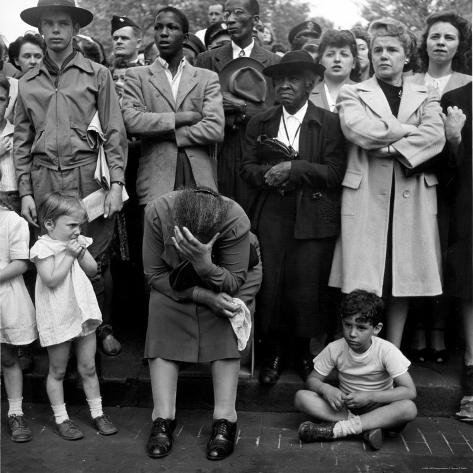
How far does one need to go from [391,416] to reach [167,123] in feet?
7.64

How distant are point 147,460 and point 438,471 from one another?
5.19ft

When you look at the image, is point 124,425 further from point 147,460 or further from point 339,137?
point 339,137

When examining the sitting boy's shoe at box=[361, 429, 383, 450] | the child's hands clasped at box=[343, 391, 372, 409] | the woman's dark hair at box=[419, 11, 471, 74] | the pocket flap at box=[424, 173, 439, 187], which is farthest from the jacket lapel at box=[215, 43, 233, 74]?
the sitting boy's shoe at box=[361, 429, 383, 450]

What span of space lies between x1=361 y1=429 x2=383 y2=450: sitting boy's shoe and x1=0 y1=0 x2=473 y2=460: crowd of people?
0.5 inches

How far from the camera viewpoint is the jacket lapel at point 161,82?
17.7 ft

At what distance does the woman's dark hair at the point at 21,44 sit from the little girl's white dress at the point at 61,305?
2.43 meters

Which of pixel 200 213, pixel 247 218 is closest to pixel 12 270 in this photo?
pixel 200 213

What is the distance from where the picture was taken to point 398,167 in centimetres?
504

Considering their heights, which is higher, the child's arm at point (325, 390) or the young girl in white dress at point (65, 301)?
the young girl in white dress at point (65, 301)

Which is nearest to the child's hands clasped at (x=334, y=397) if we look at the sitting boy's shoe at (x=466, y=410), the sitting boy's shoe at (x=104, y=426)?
the sitting boy's shoe at (x=466, y=410)

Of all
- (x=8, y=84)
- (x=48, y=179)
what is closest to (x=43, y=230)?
(x=48, y=179)

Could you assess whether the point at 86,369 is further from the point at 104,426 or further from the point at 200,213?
the point at 200,213

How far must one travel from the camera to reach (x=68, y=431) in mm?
4668

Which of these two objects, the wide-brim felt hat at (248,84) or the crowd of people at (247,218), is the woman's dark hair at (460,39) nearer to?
the crowd of people at (247,218)
